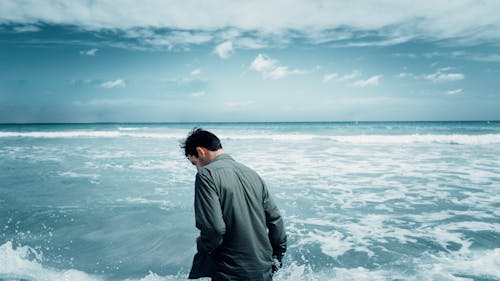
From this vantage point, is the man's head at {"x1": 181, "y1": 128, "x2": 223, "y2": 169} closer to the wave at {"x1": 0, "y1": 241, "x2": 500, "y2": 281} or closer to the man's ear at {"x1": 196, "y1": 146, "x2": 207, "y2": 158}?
the man's ear at {"x1": 196, "y1": 146, "x2": 207, "y2": 158}

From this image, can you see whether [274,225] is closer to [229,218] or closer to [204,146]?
[229,218]

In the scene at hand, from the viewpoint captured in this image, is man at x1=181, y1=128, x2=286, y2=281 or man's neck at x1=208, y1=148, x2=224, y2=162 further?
man's neck at x1=208, y1=148, x2=224, y2=162

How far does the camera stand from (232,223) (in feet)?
7.34

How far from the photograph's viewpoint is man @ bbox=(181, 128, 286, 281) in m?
2.11

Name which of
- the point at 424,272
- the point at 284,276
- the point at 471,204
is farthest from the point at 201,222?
the point at 471,204

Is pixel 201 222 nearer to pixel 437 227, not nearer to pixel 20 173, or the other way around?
pixel 437 227

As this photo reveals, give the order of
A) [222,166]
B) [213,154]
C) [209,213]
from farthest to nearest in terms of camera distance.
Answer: [213,154] → [222,166] → [209,213]

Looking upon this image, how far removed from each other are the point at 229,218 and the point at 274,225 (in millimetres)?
439

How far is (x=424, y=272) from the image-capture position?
453 cm

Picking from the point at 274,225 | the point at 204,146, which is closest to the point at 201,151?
the point at 204,146

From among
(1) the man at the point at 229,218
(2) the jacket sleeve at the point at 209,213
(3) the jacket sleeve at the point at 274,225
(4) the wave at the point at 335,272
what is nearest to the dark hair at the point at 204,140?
(1) the man at the point at 229,218

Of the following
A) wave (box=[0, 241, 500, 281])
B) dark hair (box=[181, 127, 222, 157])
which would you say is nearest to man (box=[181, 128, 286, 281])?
dark hair (box=[181, 127, 222, 157])

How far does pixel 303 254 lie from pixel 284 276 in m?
0.77

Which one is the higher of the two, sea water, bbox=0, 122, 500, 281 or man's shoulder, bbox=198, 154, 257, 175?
man's shoulder, bbox=198, 154, 257, 175
